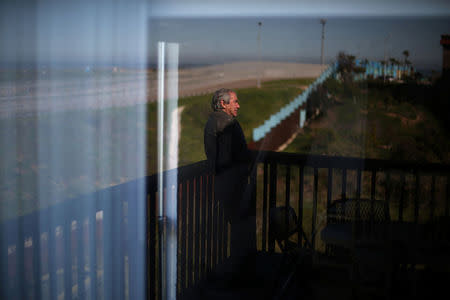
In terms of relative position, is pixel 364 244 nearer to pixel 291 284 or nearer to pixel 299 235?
pixel 299 235

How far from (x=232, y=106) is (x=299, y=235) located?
89cm

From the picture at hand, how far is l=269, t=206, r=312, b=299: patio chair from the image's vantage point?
8.16 ft

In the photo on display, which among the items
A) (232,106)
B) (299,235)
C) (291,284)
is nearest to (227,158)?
(232,106)

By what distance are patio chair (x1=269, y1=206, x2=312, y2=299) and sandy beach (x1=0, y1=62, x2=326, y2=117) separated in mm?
901

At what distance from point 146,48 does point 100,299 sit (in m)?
1.28

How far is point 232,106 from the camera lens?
223 centimetres

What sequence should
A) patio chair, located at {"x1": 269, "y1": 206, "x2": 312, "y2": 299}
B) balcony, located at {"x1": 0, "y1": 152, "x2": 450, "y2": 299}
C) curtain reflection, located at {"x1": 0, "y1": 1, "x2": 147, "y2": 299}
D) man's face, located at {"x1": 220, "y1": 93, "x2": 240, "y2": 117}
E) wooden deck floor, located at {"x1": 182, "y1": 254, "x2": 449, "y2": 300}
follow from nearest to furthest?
curtain reflection, located at {"x1": 0, "y1": 1, "x2": 147, "y2": 299}, balcony, located at {"x1": 0, "y1": 152, "x2": 450, "y2": 299}, man's face, located at {"x1": 220, "y1": 93, "x2": 240, "y2": 117}, wooden deck floor, located at {"x1": 182, "y1": 254, "x2": 449, "y2": 300}, patio chair, located at {"x1": 269, "y1": 206, "x2": 312, "y2": 299}

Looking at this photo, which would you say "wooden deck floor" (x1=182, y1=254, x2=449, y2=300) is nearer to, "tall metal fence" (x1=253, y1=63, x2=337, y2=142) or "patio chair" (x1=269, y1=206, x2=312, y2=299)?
"patio chair" (x1=269, y1=206, x2=312, y2=299)

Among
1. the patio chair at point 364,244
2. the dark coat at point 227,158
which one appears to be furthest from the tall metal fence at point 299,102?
the patio chair at point 364,244

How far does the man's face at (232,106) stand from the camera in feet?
7.27

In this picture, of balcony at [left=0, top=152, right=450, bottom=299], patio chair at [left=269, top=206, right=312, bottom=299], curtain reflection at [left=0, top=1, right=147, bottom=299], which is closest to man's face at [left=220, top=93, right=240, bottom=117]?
balcony at [left=0, top=152, right=450, bottom=299]

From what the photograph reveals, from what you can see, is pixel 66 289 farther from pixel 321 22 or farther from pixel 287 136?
pixel 321 22

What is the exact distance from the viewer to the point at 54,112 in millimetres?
1486

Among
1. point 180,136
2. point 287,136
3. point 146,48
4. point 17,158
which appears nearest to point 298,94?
point 287,136
